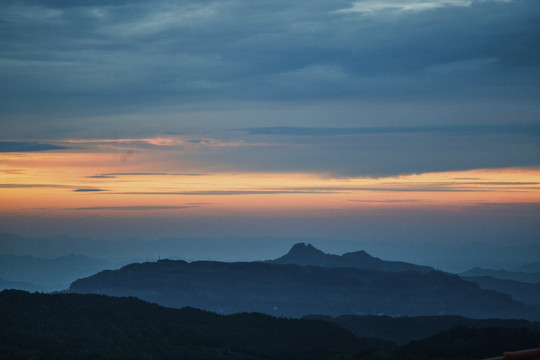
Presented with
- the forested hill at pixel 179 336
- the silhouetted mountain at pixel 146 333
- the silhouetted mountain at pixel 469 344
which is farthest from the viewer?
the silhouetted mountain at pixel 469 344

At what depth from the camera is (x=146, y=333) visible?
125 meters

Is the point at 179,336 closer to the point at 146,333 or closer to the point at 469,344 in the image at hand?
the point at 146,333

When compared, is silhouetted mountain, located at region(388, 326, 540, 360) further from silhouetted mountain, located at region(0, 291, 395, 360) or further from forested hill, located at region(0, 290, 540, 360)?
silhouetted mountain, located at region(0, 291, 395, 360)

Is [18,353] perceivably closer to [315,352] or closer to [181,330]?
[181,330]

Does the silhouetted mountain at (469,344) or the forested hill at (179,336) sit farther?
the silhouetted mountain at (469,344)

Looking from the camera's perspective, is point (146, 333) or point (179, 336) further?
point (179, 336)

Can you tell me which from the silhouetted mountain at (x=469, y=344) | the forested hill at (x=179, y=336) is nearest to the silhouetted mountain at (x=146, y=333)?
the forested hill at (x=179, y=336)

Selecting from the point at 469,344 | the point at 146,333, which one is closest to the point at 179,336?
the point at 146,333

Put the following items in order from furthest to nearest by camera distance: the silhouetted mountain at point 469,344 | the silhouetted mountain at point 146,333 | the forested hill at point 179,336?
the silhouetted mountain at point 469,344
the forested hill at point 179,336
the silhouetted mountain at point 146,333

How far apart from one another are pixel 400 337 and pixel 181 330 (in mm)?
85217

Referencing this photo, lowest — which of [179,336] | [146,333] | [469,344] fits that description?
[469,344]

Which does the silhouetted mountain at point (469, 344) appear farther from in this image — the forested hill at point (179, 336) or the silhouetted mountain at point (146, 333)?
the silhouetted mountain at point (146, 333)

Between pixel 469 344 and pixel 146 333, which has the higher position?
pixel 146 333

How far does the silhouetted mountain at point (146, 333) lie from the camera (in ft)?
348
